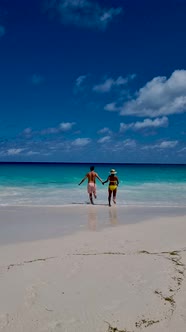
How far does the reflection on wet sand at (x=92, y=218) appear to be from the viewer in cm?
895

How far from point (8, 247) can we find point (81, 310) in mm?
3231

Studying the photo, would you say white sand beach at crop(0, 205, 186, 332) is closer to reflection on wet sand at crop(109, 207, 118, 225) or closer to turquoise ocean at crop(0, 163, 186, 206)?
reflection on wet sand at crop(109, 207, 118, 225)

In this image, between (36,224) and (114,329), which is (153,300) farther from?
(36,224)

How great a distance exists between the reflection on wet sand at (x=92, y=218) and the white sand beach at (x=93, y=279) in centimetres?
15

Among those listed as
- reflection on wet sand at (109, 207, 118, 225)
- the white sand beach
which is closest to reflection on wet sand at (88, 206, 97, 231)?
the white sand beach

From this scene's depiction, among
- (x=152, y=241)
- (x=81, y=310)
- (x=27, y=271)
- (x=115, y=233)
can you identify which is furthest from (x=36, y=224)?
(x=81, y=310)

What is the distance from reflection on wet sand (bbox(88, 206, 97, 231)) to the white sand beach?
0.48ft

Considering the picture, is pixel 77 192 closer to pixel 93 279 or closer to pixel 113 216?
pixel 113 216

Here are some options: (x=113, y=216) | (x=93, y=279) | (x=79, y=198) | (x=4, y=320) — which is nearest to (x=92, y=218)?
(x=113, y=216)

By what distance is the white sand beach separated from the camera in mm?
3604

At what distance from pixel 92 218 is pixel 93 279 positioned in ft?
18.7

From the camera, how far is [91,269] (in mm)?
5078

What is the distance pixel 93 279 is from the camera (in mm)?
4672

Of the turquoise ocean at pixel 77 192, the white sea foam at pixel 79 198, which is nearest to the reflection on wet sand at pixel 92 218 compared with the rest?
the turquoise ocean at pixel 77 192
